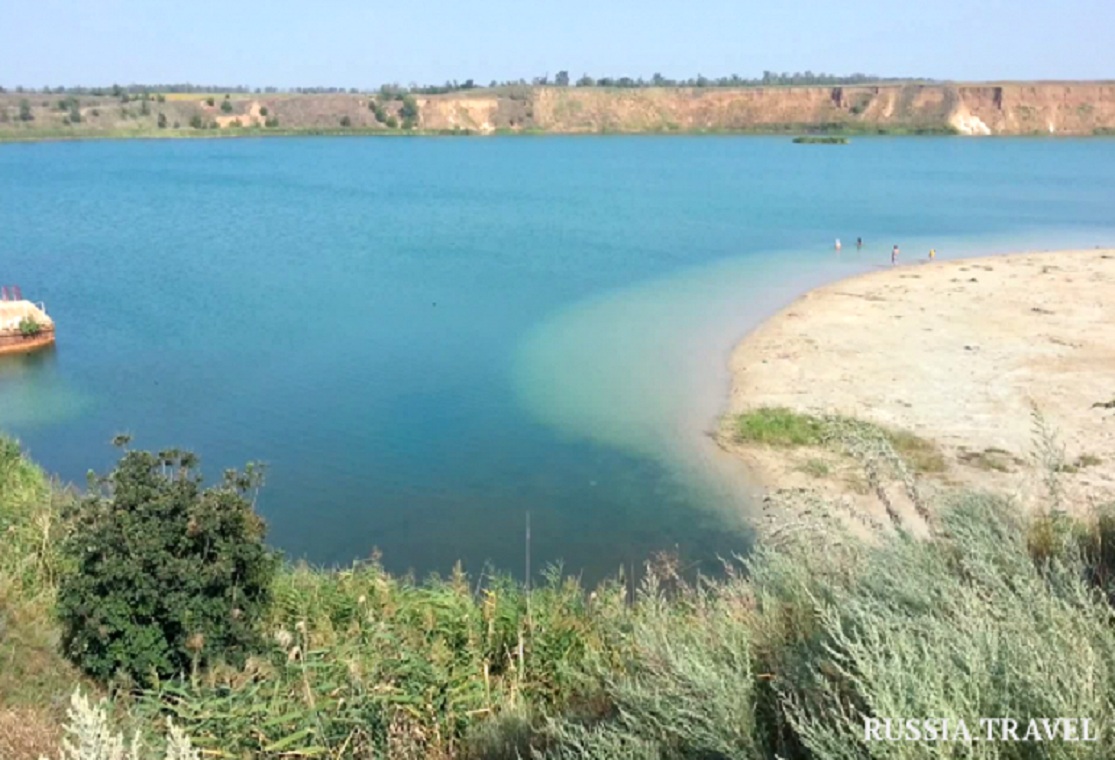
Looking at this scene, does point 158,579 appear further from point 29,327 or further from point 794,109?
point 794,109

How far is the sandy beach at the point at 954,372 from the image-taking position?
13633 millimetres

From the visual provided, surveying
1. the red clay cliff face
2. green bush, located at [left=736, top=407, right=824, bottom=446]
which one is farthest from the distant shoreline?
green bush, located at [left=736, top=407, right=824, bottom=446]

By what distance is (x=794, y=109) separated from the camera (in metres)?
112

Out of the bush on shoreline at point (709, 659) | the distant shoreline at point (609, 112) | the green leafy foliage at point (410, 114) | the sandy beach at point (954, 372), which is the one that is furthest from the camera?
the green leafy foliage at point (410, 114)

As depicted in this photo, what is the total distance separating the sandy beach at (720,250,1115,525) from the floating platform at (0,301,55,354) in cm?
1503

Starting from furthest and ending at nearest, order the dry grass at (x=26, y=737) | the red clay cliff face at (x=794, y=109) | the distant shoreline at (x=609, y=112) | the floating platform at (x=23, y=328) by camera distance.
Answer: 1. the red clay cliff face at (x=794, y=109)
2. the distant shoreline at (x=609, y=112)
3. the floating platform at (x=23, y=328)
4. the dry grass at (x=26, y=737)

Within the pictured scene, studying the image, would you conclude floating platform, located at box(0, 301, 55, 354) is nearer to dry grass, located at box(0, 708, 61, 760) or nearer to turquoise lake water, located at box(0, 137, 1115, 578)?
turquoise lake water, located at box(0, 137, 1115, 578)

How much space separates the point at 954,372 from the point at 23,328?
1918cm

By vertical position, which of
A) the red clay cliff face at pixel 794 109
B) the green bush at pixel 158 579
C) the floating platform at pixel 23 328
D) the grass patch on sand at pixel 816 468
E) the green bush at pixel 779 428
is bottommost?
the grass patch on sand at pixel 816 468

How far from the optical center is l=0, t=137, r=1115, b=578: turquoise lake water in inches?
517

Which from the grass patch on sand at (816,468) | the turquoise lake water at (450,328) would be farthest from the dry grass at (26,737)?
the grass patch on sand at (816,468)

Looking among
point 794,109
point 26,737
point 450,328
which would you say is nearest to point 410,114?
point 794,109

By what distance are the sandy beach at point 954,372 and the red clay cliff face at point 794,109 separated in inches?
3300

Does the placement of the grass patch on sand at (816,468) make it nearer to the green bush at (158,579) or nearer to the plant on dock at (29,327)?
the green bush at (158,579)
